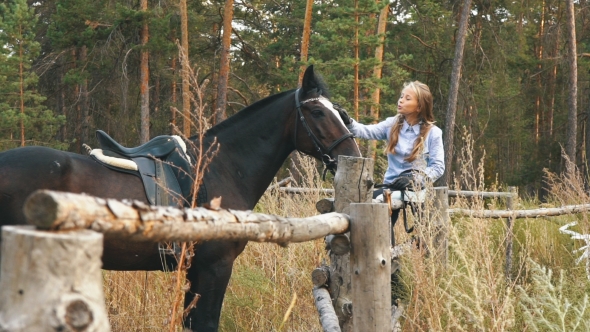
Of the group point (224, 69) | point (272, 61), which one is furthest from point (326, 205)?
point (272, 61)

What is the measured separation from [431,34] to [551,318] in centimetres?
1825

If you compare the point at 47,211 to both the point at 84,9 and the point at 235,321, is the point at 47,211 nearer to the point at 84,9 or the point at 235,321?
the point at 235,321

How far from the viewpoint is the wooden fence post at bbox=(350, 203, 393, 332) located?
2783 millimetres

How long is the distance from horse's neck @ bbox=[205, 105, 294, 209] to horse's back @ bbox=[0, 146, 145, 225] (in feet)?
2.10

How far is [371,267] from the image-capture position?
278 cm

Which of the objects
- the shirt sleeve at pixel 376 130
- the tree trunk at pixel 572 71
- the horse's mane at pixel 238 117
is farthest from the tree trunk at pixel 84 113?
the horse's mane at pixel 238 117

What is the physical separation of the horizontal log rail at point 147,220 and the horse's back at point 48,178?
1.57 metres

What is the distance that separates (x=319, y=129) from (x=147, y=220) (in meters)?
2.70

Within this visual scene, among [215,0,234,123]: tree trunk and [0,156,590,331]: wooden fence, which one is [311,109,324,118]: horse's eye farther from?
[215,0,234,123]: tree trunk

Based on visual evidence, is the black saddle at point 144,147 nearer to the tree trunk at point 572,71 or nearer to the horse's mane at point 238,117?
the horse's mane at point 238,117

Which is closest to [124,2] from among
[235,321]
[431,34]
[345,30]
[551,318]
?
[345,30]

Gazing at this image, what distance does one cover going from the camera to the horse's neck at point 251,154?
13.5 feet

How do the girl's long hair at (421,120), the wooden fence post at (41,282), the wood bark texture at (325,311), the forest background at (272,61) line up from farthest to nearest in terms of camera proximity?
the forest background at (272,61)
the girl's long hair at (421,120)
the wood bark texture at (325,311)
the wooden fence post at (41,282)

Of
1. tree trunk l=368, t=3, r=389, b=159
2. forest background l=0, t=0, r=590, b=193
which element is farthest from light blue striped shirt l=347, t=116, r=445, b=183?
forest background l=0, t=0, r=590, b=193
